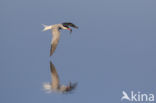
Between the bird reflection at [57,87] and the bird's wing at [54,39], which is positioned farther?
the bird's wing at [54,39]

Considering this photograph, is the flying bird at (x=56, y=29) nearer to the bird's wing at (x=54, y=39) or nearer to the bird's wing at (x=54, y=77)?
the bird's wing at (x=54, y=39)

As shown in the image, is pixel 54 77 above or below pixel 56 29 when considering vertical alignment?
below

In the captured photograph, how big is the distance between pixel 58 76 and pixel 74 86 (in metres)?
0.18

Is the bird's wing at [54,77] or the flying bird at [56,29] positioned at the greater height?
the flying bird at [56,29]

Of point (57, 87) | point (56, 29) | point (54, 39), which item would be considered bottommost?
point (57, 87)

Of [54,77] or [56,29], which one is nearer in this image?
[54,77]

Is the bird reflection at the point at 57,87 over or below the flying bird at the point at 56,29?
below

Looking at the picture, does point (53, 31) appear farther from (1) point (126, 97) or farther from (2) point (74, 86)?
(1) point (126, 97)

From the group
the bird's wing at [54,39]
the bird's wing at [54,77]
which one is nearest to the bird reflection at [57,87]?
the bird's wing at [54,77]

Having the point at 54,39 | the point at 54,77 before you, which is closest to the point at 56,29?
the point at 54,39

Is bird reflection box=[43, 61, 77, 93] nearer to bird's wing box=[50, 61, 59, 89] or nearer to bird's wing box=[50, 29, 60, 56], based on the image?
bird's wing box=[50, 61, 59, 89]

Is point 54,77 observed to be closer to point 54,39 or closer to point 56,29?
point 54,39

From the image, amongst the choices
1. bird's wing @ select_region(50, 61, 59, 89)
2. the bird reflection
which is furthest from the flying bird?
the bird reflection

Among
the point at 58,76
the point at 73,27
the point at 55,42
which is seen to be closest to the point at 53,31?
the point at 55,42
